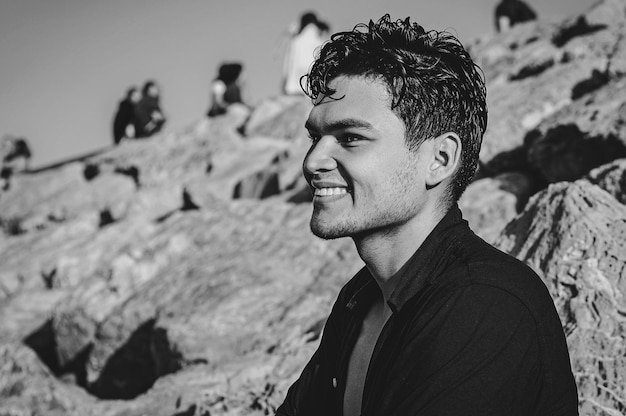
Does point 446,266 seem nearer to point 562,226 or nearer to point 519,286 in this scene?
point 519,286

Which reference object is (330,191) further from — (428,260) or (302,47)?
(302,47)

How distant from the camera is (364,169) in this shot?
2641 mm

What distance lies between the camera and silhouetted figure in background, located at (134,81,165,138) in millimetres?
21016

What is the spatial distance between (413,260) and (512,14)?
16916 millimetres

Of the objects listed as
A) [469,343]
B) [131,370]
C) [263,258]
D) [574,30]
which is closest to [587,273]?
[469,343]

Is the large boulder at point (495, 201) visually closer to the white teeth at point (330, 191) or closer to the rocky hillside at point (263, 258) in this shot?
the rocky hillside at point (263, 258)

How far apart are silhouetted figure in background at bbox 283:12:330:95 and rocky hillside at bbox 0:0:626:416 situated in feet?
11.4

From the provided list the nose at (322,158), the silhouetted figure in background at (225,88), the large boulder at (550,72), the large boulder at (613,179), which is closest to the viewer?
the nose at (322,158)

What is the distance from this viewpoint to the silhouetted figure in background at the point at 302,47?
724 inches

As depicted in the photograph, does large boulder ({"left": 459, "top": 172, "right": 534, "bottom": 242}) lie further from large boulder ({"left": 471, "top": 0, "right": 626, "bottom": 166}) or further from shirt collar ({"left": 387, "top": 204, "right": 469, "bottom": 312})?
shirt collar ({"left": 387, "top": 204, "right": 469, "bottom": 312})

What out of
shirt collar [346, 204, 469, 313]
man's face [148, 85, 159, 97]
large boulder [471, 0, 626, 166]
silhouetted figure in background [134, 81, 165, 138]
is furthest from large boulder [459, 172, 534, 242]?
man's face [148, 85, 159, 97]

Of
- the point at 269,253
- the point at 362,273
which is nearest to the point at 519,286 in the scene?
the point at 362,273

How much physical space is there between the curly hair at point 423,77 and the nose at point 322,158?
218mm

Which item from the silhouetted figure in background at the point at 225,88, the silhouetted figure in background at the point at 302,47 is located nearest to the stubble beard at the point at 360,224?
the silhouetted figure in background at the point at 302,47
